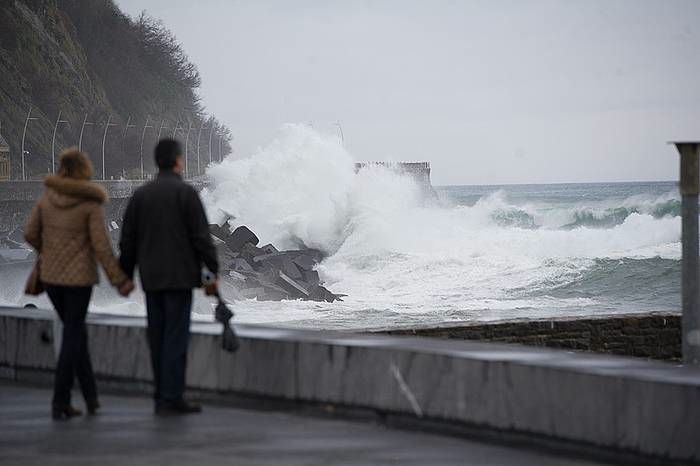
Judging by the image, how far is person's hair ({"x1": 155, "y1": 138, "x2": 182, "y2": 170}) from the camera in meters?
7.71

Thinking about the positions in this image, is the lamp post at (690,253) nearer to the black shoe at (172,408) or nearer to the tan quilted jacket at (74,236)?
the black shoe at (172,408)

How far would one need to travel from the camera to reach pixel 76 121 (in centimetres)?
9481

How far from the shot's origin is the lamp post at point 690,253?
902cm

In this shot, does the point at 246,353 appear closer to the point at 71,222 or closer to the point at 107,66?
the point at 71,222

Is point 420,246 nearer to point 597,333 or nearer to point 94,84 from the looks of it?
point 94,84

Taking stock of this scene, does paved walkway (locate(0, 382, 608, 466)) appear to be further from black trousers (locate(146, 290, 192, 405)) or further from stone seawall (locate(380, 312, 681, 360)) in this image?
stone seawall (locate(380, 312, 681, 360))

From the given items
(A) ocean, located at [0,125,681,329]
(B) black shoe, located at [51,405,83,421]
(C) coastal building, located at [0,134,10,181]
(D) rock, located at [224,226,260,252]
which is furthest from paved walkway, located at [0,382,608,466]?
(C) coastal building, located at [0,134,10,181]


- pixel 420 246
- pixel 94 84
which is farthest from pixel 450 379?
pixel 94 84

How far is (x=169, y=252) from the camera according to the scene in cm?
764

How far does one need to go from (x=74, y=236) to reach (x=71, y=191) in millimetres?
237

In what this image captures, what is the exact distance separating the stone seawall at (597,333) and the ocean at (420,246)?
19.8 metres

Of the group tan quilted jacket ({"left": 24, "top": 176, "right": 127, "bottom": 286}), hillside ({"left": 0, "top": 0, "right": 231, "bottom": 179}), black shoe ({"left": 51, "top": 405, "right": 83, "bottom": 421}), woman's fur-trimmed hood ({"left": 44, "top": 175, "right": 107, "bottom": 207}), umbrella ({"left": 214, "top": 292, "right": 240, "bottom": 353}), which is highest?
hillside ({"left": 0, "top": 0, "right": 231, "bottom": 179})

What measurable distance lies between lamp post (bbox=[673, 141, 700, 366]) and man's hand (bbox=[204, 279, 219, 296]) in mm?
3035

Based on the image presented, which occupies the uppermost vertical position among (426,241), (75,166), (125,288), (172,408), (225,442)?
(426,241)
